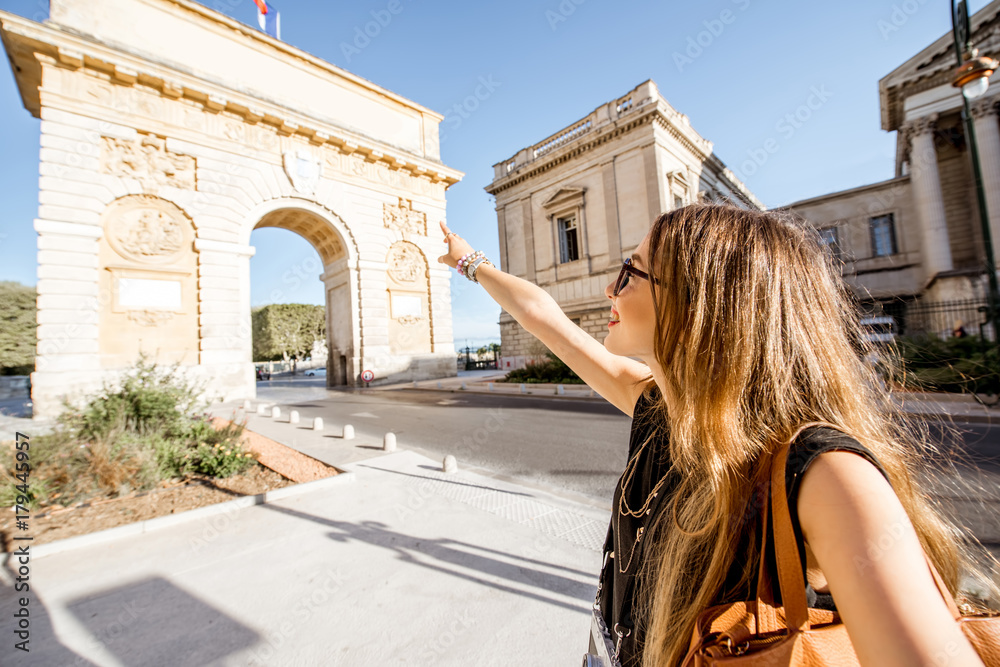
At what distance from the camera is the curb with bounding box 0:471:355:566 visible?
3.37 metres

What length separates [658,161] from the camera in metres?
18.1

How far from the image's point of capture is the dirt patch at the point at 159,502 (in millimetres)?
3719

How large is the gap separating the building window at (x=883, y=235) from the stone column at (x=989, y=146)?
5.25 meters

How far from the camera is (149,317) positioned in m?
13.3

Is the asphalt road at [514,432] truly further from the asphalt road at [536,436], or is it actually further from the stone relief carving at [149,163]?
the stone relief carving at [149,163]

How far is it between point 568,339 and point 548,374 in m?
14.3

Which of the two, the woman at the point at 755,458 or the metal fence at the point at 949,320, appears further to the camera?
the metal fence at the point at 949,320

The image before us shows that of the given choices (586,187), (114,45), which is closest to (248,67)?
(114,45)

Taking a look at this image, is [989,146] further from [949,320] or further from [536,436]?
[536,436]

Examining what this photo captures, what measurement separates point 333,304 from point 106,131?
33.5 ft

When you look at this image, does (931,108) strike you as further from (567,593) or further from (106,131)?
(106,131)

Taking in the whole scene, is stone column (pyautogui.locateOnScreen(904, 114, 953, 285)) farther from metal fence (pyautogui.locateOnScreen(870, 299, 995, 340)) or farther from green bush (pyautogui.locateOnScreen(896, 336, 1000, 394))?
green bush (pyautogui.locateOnScreen(896, 336, 1000, 394))

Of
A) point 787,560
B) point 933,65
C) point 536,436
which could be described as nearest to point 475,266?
point 787,560

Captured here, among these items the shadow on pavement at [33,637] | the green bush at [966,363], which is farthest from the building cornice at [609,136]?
the shadow on pavement at [33,637]
